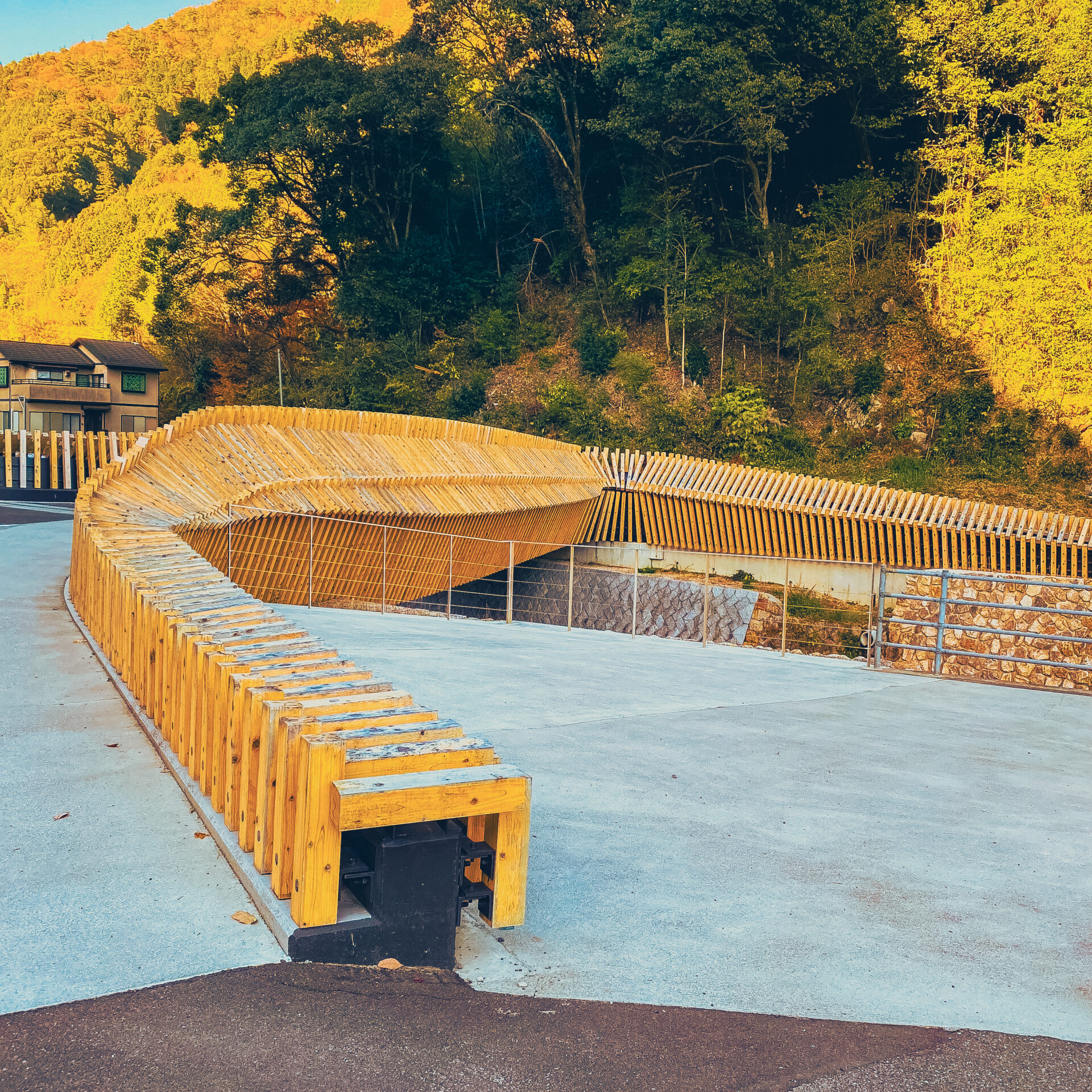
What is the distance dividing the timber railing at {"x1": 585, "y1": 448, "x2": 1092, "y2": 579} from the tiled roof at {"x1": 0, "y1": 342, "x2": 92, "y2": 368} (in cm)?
1954

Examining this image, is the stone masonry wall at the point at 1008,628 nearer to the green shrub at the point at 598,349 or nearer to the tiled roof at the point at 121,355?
the green shrub at the point at 598,349

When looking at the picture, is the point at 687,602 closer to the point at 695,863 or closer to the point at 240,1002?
the point at 695,863

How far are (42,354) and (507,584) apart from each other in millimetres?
21809

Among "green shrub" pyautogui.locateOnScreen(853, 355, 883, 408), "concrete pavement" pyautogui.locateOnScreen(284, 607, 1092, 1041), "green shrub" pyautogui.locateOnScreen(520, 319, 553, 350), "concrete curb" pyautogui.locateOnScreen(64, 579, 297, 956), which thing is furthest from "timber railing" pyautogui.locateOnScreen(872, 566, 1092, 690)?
"green shrub" pyautogui.locateOnScreen(520, 319, 553, 350)

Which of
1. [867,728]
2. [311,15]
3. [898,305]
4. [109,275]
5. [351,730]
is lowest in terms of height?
[867,728]

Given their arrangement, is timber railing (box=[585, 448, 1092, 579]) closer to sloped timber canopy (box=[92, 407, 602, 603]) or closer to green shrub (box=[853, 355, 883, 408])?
sloped timber canopy (box=[92, 407, 602, 603])

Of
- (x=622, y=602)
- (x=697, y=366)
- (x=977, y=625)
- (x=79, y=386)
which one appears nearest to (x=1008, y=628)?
(x=977, y=625)

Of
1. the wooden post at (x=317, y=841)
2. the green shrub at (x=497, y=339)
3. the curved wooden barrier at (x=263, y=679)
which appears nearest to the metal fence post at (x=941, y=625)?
the curved wooden barrier at (x=263, y=679)

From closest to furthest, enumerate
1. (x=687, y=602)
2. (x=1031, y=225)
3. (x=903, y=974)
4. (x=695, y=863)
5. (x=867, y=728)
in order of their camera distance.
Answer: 1. (x=903, y=974)
2. (x=695, y=863)
3. (x=867, y=728)
4. (x=687, y=602)
5. (x=1031, y=225)

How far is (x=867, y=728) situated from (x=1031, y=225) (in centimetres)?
2087

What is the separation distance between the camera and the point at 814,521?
17484mm

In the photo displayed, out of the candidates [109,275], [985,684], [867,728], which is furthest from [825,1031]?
[109,275]

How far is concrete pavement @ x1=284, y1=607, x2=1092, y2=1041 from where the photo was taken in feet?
9.39

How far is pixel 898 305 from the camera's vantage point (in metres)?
26.2
